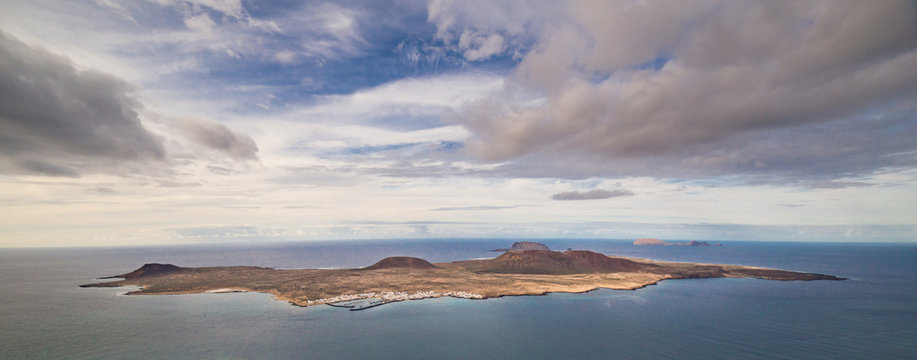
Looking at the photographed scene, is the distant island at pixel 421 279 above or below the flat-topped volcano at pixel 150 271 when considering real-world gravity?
below

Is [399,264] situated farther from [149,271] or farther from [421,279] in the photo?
[149,271]

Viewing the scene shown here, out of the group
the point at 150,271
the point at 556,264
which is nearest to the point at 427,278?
the point at 556,264

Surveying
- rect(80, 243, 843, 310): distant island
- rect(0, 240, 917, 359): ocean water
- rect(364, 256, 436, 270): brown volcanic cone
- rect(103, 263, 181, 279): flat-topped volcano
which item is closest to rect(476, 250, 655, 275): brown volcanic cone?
rect(80, 243, 843, 310): distant island

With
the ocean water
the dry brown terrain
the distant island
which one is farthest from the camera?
the dry brown terrain

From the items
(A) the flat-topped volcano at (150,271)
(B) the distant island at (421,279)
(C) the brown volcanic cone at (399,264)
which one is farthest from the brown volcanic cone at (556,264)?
(A) the flat-topped volcano at (150,271)

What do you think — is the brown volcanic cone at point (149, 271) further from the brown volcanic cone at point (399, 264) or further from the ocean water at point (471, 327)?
the brown volcanic cone at point (399, 264)

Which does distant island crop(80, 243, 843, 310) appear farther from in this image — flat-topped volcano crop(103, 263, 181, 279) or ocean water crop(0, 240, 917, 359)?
ocean water crop(0, 240, 917, 359)

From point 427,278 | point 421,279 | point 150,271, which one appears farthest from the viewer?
point 150,271
